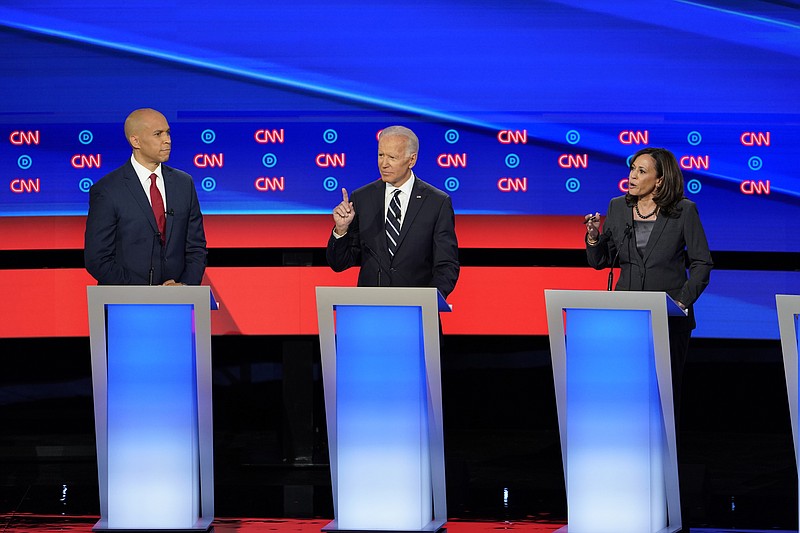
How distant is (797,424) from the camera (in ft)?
11.6

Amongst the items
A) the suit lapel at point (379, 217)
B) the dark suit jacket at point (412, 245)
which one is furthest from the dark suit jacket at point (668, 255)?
the suit lapel at point (379, 217)

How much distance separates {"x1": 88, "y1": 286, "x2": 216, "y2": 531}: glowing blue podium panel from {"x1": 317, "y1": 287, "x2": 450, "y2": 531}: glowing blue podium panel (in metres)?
0.42

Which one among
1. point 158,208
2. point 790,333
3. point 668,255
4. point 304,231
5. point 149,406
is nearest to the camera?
point 790,333

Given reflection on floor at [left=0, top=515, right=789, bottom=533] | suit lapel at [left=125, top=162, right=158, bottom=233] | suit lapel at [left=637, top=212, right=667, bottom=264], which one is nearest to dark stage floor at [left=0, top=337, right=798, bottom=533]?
reflection on floor at [left=0, top=515, right=789, bottom=533]

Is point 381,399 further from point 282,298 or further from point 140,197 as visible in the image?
point 282,298

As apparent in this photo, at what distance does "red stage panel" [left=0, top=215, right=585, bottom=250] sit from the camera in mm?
5551

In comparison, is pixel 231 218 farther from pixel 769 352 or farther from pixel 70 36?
pixel 769 352

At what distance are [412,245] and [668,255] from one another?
0.92 metres

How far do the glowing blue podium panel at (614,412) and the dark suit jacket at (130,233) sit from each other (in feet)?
4.79

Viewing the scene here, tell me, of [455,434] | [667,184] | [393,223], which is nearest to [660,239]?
[667,184]

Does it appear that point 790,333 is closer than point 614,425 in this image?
Yes

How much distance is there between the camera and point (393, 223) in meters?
4.40

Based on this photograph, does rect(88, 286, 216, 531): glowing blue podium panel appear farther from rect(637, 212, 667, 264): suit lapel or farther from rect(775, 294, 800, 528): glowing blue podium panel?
rect(775, 294, 800, 528): glowing blue podium panel

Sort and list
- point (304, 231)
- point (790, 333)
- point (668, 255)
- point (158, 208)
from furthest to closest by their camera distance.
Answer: point (304, 231) < point (158, 208) < point (668, 255) < point (790, 333)
